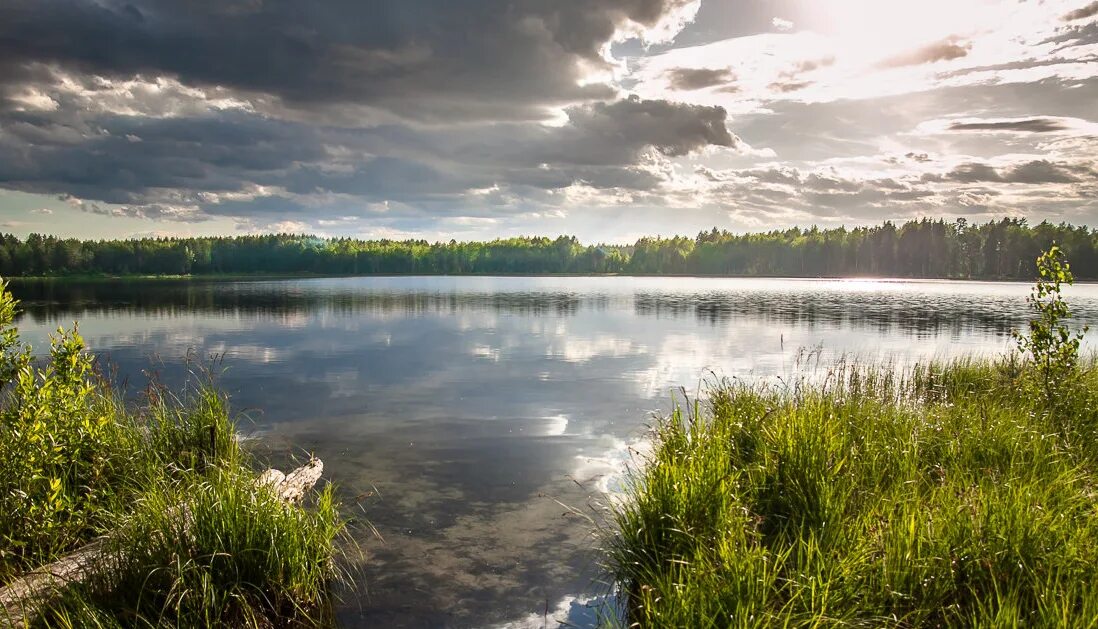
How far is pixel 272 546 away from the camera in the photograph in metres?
6.69

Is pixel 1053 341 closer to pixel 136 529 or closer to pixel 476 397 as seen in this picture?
pixel 476 397

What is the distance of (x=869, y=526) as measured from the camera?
23.3 ft

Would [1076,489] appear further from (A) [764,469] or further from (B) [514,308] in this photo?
(B) [514,308]

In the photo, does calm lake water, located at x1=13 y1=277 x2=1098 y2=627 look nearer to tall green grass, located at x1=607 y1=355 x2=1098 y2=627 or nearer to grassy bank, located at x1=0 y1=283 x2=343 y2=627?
grassy bank, located at x1=0 y1=283 x2=343 y2=627

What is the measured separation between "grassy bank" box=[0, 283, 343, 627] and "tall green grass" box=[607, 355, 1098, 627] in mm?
3896

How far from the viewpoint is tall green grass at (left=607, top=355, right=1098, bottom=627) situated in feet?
18.5

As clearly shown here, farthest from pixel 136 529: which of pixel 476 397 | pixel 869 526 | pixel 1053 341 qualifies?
pixel 1053 341

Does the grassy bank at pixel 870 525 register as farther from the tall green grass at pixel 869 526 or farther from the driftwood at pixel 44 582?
the driftwood at pixel 44 582

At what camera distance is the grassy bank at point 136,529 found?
248 inches

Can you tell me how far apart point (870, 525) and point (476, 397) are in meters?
15.4

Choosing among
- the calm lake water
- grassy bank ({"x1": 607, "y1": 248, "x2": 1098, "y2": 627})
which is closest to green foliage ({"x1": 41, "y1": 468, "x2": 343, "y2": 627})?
the calm lake water

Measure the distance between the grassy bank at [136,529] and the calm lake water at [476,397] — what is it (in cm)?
113

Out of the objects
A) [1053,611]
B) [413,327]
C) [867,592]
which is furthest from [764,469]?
[413,327]

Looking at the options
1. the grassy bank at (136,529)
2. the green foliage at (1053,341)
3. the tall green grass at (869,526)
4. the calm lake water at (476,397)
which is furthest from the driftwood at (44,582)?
the green foliage at (1053,341)
